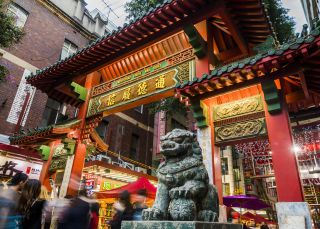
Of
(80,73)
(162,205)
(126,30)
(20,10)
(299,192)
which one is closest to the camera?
(162,205)

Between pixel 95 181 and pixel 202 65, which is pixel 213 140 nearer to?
pixel 202 65

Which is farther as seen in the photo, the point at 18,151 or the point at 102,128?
the point at 102,128

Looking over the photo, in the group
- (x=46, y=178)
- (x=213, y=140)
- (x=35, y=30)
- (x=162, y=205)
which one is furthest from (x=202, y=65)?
(x=35, y=30)

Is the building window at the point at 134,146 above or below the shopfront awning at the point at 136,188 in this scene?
above

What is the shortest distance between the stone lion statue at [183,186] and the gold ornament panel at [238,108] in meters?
2.94

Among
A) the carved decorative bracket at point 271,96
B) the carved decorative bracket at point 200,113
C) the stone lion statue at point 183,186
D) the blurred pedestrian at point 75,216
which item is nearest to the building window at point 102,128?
the carved decorative bracket at point 200,113

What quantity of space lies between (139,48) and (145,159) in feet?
41.3

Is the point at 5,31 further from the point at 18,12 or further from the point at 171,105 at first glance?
the point at 171,105

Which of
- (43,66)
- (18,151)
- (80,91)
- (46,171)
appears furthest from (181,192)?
(43,66)

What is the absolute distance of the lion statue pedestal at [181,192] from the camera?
2693mm

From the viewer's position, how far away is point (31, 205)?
359 cm

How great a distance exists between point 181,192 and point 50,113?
13598 mm

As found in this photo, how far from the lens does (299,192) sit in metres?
4.37

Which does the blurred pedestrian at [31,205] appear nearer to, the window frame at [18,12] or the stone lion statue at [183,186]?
the stone lion statue at [183,186]
